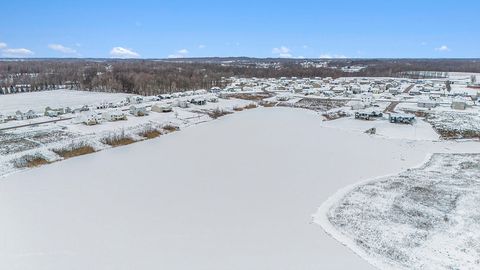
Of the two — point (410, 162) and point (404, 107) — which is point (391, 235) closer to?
point (410, 162)

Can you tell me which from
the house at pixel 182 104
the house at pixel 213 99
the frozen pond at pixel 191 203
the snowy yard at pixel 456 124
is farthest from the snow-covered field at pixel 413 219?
the house at pixel 213 99

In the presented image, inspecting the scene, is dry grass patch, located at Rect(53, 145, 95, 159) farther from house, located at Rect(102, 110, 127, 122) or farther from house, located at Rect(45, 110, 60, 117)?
house, located at Rect(45, 110, 60, 117)

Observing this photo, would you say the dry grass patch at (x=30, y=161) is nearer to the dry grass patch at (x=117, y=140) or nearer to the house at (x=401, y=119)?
the dry grass patch at (x=117, y=140)

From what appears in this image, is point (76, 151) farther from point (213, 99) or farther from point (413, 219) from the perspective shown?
point (213, 99)

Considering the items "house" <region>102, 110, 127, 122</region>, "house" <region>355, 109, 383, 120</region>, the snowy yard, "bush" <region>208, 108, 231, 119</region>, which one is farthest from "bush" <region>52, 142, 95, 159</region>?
the snowy yard

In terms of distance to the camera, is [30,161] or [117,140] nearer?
[30,161]

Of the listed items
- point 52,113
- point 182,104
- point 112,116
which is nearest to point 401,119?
point 182,104

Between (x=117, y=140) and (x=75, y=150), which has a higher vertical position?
(x=117, y=140)
